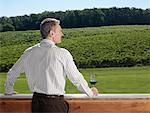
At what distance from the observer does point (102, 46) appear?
275 inches

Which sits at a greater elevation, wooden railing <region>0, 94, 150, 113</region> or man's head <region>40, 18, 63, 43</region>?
man's head <region>40, 18, 63, 43</region>

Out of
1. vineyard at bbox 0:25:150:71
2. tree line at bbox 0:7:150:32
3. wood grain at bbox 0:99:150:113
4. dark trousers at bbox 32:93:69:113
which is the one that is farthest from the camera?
vineyard at bbox 0:25:150:71

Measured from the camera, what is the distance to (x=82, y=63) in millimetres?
6090

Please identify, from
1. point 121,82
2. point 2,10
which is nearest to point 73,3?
point 2,10

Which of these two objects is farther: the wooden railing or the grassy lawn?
the grassy lawn

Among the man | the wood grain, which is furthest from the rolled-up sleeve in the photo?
the wood grain

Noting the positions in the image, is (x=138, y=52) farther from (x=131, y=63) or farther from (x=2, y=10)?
(x=2, y=10)

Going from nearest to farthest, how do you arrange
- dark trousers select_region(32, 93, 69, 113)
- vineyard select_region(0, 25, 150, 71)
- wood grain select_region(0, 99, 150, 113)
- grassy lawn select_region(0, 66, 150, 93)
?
1. dark trousers select_region(32, 93, 69, 113)
2. wood grain select_region(0, 99, 150, 113)
3. vineyard select_region(0, 25, 150, 71)
4. grassy lawn select_region(0, 66, 150, 93)

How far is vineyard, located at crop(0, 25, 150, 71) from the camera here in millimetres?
5211

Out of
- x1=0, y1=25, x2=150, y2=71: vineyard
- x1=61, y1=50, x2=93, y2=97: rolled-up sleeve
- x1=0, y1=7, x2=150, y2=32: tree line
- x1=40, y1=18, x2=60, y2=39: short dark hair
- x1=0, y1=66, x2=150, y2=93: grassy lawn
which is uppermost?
x1=40, y1=18, x2=60, y2=39: short dark hair

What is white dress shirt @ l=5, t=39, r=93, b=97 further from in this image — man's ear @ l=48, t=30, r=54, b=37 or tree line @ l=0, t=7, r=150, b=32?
tree line @ l=0, t=7, r=150, b=32

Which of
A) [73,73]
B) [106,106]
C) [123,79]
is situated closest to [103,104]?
[106,106]

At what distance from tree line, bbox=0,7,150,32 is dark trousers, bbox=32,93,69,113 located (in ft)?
6.64

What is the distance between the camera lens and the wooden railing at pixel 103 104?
2.80 meters
